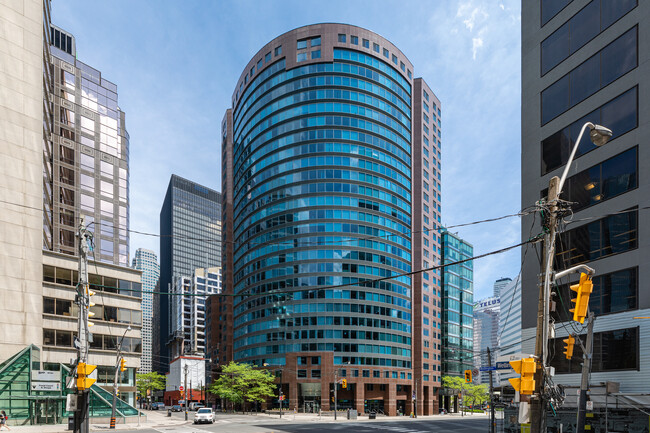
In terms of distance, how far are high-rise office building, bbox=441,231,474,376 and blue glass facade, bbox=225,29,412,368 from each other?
25.2 metres

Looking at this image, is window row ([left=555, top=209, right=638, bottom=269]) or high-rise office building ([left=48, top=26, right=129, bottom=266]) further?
high-rise office building ([left=48, top=26, right=129, bottom=266])

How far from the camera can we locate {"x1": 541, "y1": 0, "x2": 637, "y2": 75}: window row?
2791 cm

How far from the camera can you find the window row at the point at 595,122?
2644 centimetres

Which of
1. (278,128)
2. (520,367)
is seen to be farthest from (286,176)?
(520,367)

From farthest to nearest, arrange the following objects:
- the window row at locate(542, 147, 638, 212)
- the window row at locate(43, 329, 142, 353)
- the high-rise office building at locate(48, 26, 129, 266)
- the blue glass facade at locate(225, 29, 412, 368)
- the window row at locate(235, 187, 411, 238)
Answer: the window row at locate(235, 187, 411, 238) → the blue glass facade at locate(225, 29, 412, 368) → the high-rise office building at locate(48, 26, 129, 266) → the window row at locate(43, 329, 142, 353) → the window row at locate(542, 147, 638, 212)

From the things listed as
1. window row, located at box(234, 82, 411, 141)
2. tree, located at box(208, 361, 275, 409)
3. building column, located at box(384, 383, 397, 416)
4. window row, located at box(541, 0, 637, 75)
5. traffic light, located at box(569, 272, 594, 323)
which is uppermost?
window row, located at box(234, 82, 411, 141)

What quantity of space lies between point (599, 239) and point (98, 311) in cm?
5716

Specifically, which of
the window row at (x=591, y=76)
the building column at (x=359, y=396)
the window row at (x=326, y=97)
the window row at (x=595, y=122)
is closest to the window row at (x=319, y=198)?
the window row at (x=326, y=97)

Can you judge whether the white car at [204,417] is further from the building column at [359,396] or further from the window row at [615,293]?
the building column at [359,396]

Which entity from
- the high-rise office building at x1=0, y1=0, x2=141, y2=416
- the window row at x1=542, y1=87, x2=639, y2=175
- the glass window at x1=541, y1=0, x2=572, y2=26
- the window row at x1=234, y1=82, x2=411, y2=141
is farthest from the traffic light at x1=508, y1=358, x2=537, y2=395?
the window row at x1=234, y1=82, x2=411, y2=141

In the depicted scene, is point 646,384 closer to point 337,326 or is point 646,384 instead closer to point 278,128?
point 337,326

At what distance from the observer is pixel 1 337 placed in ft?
159

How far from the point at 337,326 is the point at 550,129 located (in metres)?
69.5

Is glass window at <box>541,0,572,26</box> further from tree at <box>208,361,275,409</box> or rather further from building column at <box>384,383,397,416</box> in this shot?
building column at <box>384,383,397,416</box>
